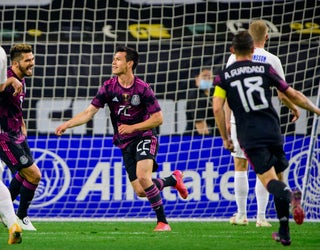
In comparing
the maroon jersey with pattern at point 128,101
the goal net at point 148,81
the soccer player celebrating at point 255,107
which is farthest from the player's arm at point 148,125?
the goal net at point 148,81

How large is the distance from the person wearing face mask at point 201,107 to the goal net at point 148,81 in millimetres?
41

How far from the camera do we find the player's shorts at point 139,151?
34.6 ft

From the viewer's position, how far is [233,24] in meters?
14.8

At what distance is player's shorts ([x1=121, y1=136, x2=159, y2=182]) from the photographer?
10539mm

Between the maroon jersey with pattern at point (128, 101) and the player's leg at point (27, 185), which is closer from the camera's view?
the maroon jersey with pattern at point (128, 101)

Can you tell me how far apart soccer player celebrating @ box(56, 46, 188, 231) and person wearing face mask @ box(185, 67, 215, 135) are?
3.42 meters

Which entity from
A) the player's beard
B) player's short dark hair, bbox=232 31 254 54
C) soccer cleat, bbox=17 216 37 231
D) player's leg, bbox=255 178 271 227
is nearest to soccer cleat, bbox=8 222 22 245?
player's short dark hair, bbox=232 31 254 54

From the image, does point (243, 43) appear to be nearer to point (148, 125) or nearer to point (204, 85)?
point (148, 125)

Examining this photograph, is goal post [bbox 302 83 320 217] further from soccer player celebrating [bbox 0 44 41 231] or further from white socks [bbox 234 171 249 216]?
soccer player celebrating [bbox 0 44 41 231]

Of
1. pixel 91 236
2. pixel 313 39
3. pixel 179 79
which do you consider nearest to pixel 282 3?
pixel 313 39

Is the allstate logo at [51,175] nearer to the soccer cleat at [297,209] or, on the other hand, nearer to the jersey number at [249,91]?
the jersey number at [249,91]

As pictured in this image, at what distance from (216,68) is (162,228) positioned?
441cm

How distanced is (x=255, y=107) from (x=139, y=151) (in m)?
2.47

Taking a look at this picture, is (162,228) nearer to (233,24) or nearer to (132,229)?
(132,229)
